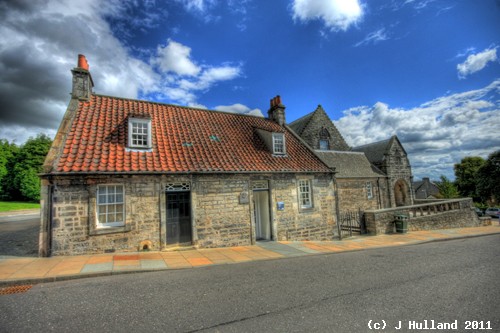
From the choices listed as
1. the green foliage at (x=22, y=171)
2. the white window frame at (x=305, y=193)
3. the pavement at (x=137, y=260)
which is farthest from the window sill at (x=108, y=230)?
the green foliage at (x=22, y=171)

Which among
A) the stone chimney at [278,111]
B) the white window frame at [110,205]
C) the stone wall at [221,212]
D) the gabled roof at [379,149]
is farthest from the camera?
the gabled roof at [379,149]

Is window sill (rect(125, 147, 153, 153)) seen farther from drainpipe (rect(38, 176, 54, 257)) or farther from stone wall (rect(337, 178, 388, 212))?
stone wall (rect(337, 178, 388, 212))

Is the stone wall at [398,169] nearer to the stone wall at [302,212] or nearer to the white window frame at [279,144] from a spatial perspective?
the stone wall at [302,212]

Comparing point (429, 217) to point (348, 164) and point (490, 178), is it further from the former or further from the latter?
point (490, 178)

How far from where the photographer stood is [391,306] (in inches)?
197

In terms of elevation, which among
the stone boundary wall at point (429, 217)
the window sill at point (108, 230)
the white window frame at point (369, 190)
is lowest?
the stone boundary wall at point (429, 217)

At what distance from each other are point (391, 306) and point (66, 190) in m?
10.5

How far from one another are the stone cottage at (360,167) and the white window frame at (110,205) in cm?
1917

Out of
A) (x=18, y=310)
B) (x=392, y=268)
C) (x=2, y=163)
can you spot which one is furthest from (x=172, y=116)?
(x=2, y=163)

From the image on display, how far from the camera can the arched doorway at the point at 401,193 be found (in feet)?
98.9

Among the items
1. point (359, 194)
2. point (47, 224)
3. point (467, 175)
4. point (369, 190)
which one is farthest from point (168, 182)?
point (467, 175)

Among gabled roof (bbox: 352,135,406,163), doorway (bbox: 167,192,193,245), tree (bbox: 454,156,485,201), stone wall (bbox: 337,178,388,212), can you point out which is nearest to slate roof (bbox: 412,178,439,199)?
tree (bbox: 454,156,485,201)

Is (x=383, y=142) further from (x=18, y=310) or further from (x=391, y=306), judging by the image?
(x=18, y=310)

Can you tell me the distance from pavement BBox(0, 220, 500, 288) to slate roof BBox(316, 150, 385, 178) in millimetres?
13012
